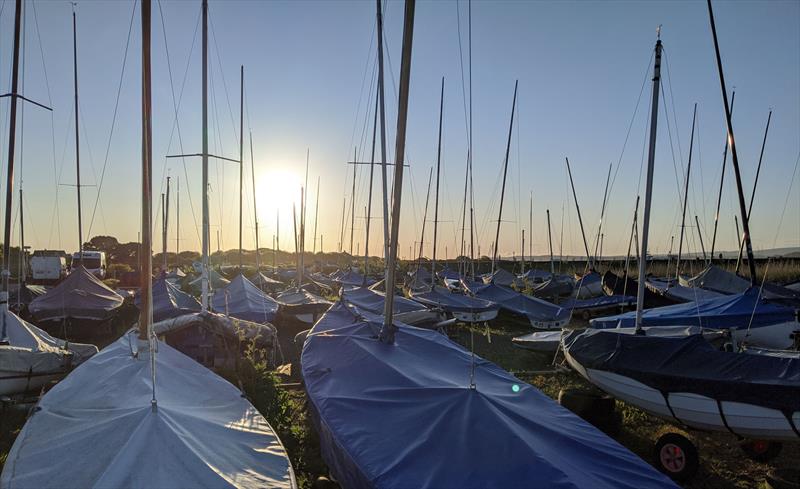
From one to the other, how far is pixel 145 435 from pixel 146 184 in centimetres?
393

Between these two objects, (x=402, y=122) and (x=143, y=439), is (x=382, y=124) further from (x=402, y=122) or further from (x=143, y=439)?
(x=143, y=439)

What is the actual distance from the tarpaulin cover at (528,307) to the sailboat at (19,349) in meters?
15.3

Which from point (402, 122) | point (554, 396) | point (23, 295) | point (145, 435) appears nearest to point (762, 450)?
point (554, 396)

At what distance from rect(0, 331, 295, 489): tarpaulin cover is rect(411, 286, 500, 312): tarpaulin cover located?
13943mm

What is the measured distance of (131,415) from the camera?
214 inches

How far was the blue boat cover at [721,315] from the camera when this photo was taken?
12.6 metres

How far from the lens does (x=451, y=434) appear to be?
509 centimetres

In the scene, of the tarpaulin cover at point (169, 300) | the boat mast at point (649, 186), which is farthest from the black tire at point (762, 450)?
the tarpaulin cover at point (169, 300)

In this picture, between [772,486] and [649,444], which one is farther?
[649,444]

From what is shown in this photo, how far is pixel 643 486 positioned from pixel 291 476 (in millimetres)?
3130

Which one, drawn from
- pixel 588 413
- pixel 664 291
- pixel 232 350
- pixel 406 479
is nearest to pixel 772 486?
pixel 588 413

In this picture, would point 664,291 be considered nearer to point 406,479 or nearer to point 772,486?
point 772,486

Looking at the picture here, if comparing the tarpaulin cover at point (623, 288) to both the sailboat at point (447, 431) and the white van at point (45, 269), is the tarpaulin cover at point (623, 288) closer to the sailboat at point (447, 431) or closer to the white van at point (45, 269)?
the sailboat at point (447, 431)

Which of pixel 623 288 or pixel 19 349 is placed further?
pixel 623 288
